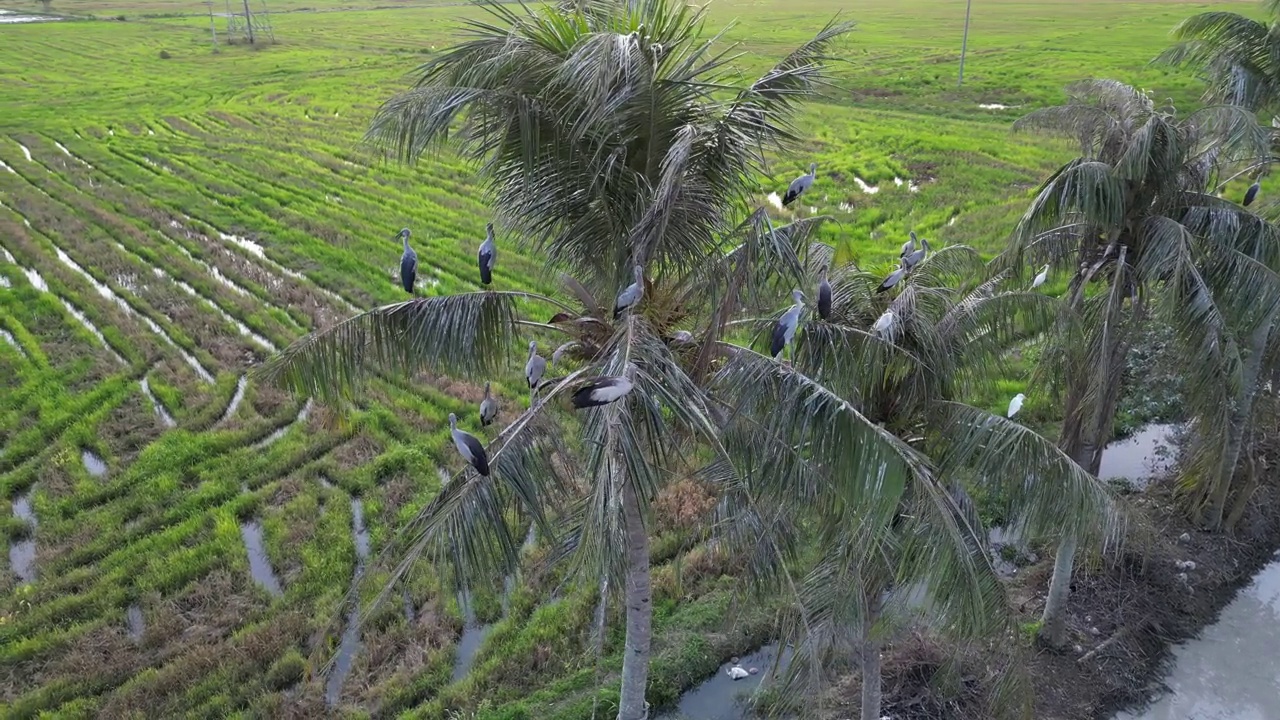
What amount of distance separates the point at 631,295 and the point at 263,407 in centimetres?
962

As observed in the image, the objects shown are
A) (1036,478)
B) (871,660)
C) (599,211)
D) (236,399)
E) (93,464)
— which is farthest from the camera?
(236,399)

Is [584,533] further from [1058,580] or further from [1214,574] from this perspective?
[1214,574]

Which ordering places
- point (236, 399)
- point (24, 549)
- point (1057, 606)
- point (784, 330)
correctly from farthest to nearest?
point (236, 399) → point (24, 549) → point (1057, 606) → point (784, 330)

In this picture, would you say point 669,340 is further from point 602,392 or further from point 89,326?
point 89,326

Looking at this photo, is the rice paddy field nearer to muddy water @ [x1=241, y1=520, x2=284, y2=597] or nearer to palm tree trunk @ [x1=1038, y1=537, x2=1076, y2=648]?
muddy water @ [x1=241, y1=520, x2=284, y2=597]

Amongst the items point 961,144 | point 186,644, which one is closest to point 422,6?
point 961,144

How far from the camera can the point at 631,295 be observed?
16.1 ft

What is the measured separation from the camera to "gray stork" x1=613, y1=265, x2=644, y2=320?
192 inches

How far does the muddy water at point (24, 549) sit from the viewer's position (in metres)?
9.09

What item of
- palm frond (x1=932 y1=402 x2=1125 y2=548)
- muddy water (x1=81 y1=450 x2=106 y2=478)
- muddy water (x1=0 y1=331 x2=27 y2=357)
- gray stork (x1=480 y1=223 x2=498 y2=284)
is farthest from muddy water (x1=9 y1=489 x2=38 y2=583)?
palm frond (x1=932 y1=402 x2=1125 y2=548)

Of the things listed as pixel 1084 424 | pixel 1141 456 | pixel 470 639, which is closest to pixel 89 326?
pixel 470 639

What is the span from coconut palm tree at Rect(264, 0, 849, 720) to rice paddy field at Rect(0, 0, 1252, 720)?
1.95 feet

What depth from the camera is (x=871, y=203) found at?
21.8 metres

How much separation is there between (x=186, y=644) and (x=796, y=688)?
19.3 feet
